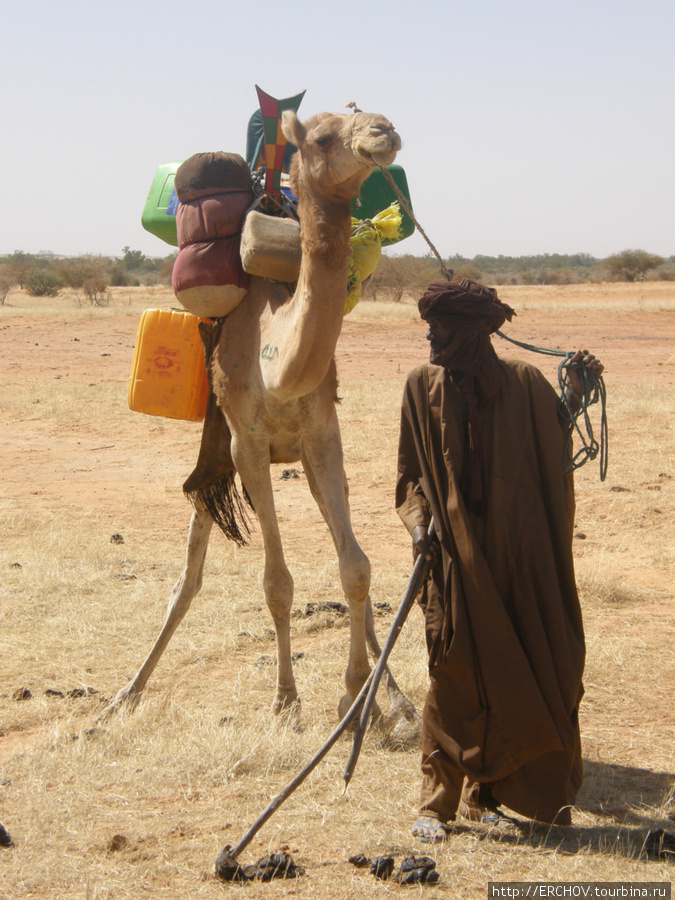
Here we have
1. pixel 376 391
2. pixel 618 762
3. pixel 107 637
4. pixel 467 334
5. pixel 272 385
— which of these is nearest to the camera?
pixel 467 334

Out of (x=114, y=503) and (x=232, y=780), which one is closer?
(x=232, y=780)

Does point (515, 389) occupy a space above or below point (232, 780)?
above

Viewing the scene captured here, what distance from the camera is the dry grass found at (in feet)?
10.7

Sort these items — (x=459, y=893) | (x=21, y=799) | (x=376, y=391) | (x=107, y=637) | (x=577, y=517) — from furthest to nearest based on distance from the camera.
→ (x=376, y=391) < (x=577, y=517) < (x=107, y=637) < (x=21, y=799) < (x=459, y=893)

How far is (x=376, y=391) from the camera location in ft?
43.5

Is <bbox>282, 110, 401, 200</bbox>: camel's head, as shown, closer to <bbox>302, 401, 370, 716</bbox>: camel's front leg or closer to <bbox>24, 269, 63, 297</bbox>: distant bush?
<bbox>302, 401, 370, 716</bbox>: camel's front leg

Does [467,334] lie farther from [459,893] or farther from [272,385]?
[459,893]

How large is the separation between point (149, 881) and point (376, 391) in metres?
10.4

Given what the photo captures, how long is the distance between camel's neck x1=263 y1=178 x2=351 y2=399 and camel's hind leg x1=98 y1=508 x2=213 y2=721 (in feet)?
4.35

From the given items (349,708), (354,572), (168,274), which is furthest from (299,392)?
(168,274)

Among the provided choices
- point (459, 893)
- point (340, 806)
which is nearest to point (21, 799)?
point (340, 806)

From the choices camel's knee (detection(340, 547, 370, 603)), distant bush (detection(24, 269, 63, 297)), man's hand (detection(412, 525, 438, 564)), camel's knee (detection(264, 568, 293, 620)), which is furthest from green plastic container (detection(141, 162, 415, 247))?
distant bush (detection(24, 269, 63, 297))

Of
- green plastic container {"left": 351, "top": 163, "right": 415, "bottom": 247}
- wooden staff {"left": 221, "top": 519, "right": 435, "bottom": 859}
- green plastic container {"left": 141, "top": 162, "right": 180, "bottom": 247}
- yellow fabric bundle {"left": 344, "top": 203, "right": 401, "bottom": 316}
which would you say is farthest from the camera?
green plastic container {"left": 141, "top": 162, "right": 180, "bottom": 247}

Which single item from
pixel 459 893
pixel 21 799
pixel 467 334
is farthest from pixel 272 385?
pixel 459 893
